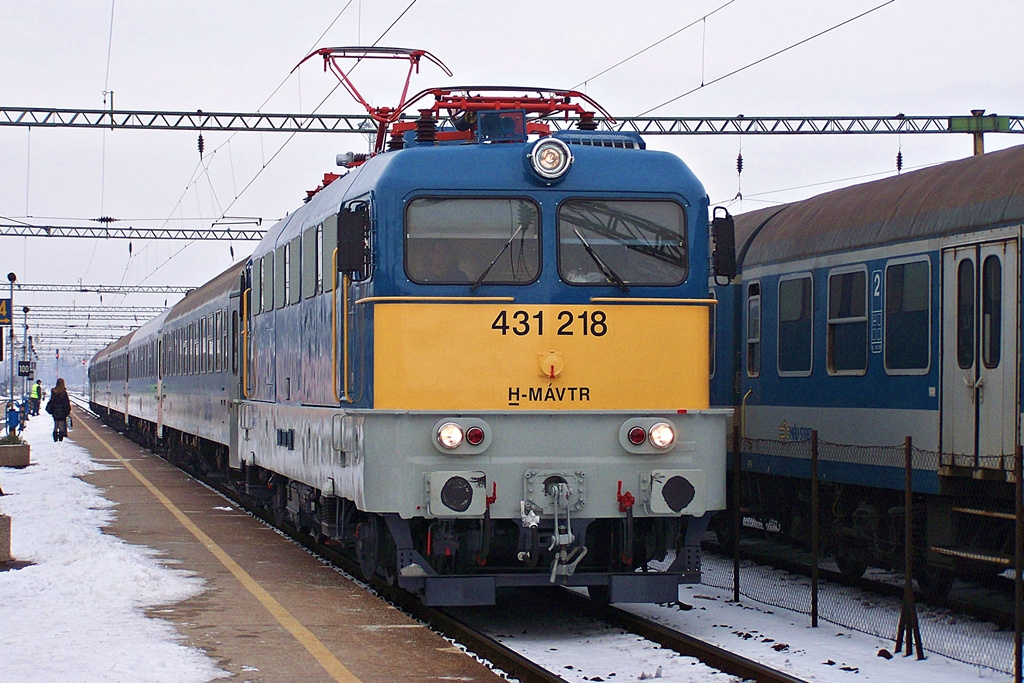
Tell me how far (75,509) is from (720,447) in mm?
10896

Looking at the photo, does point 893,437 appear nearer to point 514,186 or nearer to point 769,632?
point 769,632

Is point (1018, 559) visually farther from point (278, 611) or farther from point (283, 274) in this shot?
point (283, 274)

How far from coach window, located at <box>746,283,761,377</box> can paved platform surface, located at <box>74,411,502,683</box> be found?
478cm

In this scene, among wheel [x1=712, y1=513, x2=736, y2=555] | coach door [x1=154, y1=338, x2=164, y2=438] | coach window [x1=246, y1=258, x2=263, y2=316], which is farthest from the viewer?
coach door [x1=154, y1=338, x2=164, y2=438]

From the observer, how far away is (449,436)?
32.0ft

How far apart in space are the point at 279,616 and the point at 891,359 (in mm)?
5372

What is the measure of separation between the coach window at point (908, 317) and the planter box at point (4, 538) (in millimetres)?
7669

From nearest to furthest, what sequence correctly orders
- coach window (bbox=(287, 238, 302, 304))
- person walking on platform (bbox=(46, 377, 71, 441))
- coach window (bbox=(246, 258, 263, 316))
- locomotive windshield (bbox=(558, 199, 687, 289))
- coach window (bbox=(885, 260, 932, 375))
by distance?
1. locomotive windshield (bbox=(558, 199, 687, 289))
2. coach window (bbox=(885, 260, 932, 375))
3. coach window (bbox=(287, 238, 302, 304))
4. coach window (bbox=(246, 258, 263, 316))
5. person walking on platform (bbox=(46, 377, 71, 441))

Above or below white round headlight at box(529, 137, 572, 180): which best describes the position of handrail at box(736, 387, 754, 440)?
below

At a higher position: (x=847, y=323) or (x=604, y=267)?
(x=604, y=267)

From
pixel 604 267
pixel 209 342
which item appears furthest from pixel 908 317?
pixel 209 342

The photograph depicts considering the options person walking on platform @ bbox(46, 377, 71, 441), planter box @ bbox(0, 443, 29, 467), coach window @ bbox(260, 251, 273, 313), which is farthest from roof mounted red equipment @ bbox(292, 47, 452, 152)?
person walking on platform @ bbox(46, 377, 71, 441)

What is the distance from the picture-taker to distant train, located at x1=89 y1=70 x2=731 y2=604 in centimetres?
984

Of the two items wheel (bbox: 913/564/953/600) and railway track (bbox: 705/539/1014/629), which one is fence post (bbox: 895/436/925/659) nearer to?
railway track (bbox: 705/539/1014/629)
